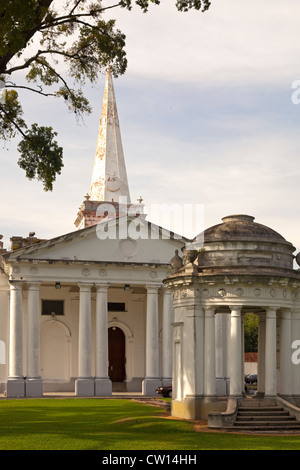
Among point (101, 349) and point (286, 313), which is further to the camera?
point (101, 349)

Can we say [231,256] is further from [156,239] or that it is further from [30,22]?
[156,239]

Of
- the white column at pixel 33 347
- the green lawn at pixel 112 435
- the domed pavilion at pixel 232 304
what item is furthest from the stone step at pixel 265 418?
the white column at pixel 33 347

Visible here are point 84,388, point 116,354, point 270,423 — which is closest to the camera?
point 270,423

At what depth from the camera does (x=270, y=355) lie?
2498 cm

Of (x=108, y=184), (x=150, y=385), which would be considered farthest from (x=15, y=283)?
(x=108, y=184)

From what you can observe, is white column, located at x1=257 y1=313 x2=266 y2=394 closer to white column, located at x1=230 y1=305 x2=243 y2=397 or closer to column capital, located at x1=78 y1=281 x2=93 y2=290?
white column, located at x1=230 y1=305 x2=243 y2=397

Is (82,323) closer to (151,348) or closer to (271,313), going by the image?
(151,348)

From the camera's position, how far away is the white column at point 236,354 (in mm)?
24812

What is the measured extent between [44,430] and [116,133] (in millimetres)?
36189

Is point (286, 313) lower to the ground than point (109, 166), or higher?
lower

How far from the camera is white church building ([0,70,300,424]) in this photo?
82.2 feet

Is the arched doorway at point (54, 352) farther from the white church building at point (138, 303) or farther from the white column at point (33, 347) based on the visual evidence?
the white column at point (33, 347)

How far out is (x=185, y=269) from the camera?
25453mm

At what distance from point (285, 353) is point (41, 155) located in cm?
951
